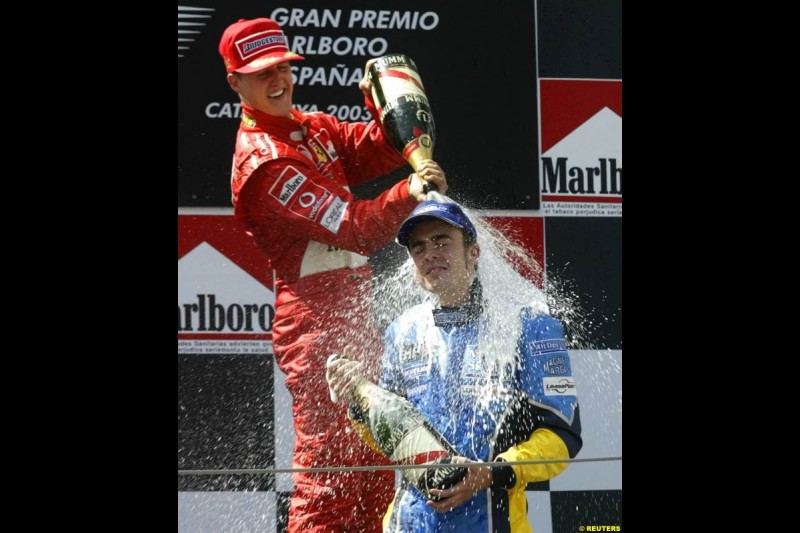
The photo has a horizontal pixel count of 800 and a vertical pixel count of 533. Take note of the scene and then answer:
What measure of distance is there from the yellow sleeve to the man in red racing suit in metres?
0.41

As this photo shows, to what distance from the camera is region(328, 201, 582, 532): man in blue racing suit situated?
238 cm

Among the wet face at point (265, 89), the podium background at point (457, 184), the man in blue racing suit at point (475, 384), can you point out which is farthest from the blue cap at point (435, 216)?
the wet face at point (265, 89)

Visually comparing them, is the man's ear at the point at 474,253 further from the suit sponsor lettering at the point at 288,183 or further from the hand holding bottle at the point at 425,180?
the suit sponsor lettering at the point at 288,183

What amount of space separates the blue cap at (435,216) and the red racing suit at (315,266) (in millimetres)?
146

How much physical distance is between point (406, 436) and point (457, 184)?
751 mm

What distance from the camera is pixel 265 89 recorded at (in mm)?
2852

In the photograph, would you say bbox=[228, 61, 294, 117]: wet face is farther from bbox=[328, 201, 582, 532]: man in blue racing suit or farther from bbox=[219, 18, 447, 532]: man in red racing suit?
bbox=[328, 201, 582, 532]: man in blue racing suit

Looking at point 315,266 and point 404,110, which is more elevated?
point 404,110

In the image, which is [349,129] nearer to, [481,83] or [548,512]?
[481,83]

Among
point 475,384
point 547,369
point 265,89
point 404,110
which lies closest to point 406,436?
point 475,384

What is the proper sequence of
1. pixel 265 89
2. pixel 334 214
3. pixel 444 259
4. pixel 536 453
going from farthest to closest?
pixel 265 89 < pixel 334 214 < pixel 444 259 < pixel 536 453

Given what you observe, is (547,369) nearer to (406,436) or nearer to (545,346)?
(545,346)

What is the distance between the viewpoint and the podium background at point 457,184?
9.31 feet

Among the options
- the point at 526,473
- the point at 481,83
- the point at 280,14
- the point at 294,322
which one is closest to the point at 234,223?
the point at 294,322
